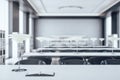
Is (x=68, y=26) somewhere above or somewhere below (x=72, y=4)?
below

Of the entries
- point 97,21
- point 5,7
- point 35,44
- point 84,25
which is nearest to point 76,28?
point 84,25

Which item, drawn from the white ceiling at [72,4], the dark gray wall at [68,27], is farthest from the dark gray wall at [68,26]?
the white ceiling at [72,4]

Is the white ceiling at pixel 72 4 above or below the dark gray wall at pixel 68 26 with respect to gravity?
above

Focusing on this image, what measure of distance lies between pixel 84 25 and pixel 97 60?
1133cm

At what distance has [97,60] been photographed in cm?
415

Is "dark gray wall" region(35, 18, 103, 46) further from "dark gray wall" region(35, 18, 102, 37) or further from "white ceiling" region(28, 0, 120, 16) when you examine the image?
"white ceiling" region(28, 0, 120, 16)

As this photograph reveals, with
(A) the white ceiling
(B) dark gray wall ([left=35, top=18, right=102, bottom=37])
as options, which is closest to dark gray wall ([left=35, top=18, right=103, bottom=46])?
(B) dark gray wall ([left=35, top=18, right=102, bottom=37])

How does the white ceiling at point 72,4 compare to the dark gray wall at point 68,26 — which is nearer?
the white ceiling at point 72,4

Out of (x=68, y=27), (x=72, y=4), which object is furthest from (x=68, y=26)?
(x=72, y=4)

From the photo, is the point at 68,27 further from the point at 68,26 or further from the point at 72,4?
the point at 72,4

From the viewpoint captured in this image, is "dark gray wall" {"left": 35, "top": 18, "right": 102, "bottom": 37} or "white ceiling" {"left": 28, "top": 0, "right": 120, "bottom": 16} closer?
"white ceiling" {"left": 28, "top": 0, "right": 120, "bottom": 16}

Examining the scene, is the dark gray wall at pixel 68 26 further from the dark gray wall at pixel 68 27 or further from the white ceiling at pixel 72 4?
the white ceiling at pixel 72 4

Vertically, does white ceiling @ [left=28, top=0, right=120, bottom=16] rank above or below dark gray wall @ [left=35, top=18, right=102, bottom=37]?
above
